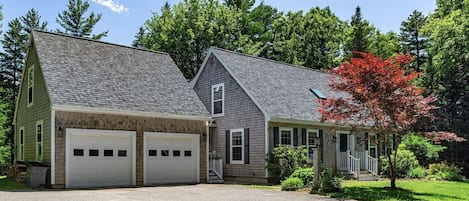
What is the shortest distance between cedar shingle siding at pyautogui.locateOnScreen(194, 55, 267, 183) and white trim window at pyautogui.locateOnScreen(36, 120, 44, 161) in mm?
8131

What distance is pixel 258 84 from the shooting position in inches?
874

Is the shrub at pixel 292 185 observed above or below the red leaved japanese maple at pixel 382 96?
below

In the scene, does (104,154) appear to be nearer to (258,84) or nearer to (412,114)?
(258,84)

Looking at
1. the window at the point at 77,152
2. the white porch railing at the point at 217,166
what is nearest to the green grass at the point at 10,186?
the window at the point at 77,152

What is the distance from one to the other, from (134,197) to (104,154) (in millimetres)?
4953

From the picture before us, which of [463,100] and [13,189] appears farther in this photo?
[463,100]

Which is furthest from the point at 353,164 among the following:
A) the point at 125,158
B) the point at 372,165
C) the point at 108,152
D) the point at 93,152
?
the point at 93,152

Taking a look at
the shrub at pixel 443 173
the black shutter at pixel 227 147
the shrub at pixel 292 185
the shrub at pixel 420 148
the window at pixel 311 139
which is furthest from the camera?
the shrub at pixel 420 148

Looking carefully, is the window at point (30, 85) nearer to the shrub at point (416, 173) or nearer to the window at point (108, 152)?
the window at point (108, 152)

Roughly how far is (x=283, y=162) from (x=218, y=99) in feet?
17.2

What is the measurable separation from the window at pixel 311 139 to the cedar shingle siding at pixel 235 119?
2.71 meters

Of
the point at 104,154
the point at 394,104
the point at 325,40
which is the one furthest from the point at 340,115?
the point at 325,40

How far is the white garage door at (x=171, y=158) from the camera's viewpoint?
750 inches

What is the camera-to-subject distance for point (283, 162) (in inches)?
776
